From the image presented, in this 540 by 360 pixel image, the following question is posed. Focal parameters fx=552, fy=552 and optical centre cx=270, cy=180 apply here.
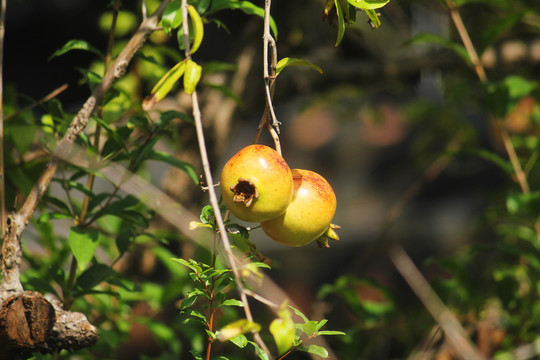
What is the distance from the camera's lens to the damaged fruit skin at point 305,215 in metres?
0.79

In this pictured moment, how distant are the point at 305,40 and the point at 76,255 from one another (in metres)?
1.31

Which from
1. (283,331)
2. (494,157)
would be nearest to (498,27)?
(494,157)

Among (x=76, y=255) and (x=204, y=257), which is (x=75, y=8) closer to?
(x=204, y=257)

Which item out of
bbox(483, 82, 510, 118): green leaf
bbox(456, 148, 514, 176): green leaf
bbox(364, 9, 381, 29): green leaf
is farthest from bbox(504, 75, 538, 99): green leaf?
bbox(364, 9, 381, 29): green leaf

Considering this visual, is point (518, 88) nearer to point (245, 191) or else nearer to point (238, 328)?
point (245, 191)

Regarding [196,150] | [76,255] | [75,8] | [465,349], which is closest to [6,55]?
[75,8]

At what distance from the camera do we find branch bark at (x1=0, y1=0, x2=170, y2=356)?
790 mm

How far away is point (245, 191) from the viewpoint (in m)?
0.75

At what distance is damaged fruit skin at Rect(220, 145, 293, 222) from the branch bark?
26 cm

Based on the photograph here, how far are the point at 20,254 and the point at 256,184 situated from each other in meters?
0.38

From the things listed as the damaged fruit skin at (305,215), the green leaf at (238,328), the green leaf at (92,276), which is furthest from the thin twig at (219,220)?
the green leaf at (92,276)

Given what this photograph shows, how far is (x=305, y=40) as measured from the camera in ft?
6.58

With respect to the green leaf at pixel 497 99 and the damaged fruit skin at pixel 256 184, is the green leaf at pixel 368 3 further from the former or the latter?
the green leaf at pixel 497 99

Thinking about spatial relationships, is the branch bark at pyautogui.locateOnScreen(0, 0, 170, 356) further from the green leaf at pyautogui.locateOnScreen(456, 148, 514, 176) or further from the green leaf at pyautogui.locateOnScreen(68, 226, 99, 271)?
the green leaf at pyautogui.locateOnScreen(456, 148, 514, 176)
